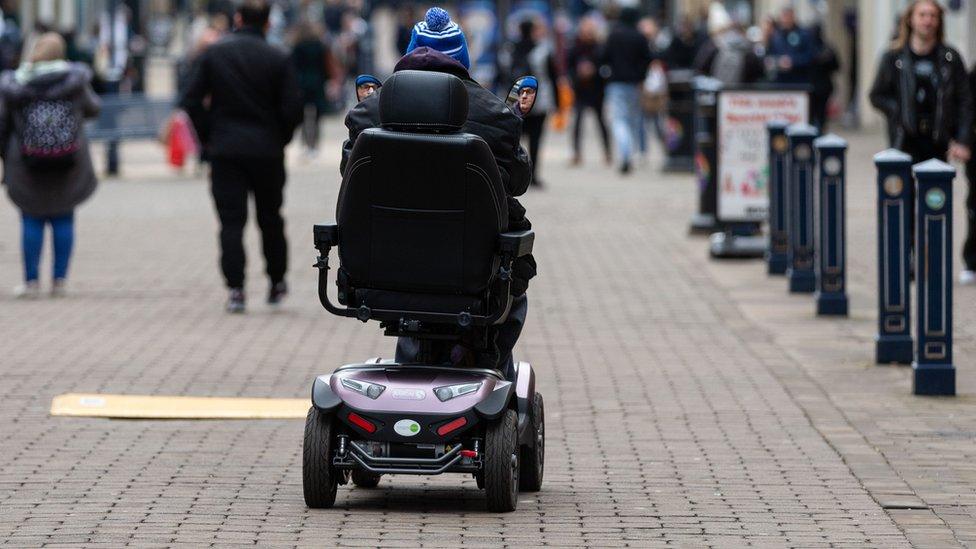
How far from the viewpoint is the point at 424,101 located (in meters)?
6.16

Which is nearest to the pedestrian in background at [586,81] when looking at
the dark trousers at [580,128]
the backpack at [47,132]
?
the dark trousers at [580,128]

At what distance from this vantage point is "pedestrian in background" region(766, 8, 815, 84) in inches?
1130

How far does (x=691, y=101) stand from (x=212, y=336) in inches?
530

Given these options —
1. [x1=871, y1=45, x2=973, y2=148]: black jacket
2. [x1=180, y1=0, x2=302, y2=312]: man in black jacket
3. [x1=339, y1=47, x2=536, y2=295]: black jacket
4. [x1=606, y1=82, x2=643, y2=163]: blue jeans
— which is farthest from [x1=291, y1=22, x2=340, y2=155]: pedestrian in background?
[x1=339, y1=47, x2=536, y2=295]: black jacket

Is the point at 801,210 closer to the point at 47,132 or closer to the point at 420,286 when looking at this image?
the point at 47,132

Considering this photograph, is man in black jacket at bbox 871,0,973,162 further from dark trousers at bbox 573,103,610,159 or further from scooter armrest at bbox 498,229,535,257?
dark trousers at bbox 573,103,610,159

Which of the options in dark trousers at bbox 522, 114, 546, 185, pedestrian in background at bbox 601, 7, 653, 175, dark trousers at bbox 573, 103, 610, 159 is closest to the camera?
dark trousers at bbox 522, 114, 546, 185

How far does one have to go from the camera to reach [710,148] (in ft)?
52.9

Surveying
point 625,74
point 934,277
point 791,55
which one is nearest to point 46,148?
point 934,277

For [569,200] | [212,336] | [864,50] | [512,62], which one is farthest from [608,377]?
[864,50]

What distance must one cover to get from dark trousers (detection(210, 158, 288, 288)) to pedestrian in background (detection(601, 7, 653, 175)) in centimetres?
1254

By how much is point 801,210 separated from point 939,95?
1.21m

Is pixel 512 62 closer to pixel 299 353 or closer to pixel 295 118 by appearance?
pixel 295 118


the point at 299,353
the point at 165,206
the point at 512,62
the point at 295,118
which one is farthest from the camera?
the point at 512,62
